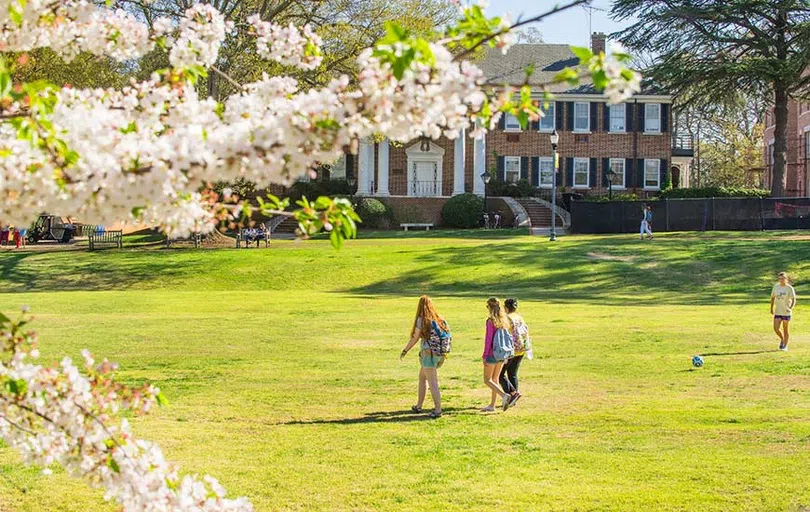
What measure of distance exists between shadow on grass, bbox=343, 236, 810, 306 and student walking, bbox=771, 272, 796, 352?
10837mm

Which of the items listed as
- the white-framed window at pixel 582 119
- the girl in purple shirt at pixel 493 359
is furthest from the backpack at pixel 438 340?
the white-framed window at pixel 582 119

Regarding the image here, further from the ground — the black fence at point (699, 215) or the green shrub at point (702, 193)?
the green shrub at point (702, 193)

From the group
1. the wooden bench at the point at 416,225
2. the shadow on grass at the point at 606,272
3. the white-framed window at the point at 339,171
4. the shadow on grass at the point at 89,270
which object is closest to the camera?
the shadow on grass at the point at 606,272

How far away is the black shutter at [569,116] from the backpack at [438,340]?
48925 millimetres

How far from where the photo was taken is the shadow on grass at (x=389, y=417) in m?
15.3

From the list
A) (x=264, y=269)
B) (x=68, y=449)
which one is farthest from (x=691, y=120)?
(x=68, y=449)

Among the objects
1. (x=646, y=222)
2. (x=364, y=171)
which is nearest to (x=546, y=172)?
(x=364, y=171)

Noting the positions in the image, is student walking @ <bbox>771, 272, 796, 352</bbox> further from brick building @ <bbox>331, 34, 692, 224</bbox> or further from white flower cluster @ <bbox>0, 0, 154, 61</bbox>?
brick building @ <bbox>331, 34, 692, 224</bbox>

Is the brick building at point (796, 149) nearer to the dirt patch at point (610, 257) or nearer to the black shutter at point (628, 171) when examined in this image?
the black shutter at point (628, 171)

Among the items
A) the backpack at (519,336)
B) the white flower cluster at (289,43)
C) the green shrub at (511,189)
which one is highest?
the green shrub at (511,189)

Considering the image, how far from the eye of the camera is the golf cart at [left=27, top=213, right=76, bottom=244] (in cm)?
5328

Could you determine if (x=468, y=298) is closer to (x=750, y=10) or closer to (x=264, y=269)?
(x=264, y=269)

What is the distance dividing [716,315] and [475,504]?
17.5 meters

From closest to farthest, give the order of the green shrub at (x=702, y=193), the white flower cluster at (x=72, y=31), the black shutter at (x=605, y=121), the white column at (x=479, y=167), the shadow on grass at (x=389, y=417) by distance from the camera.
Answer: the white flower cluster at (x=72, y=31) < the shadow on grass at (x=389, y=417) < the green shrub at (x=702, y=193) < the white column at (x=479, y=167) < the black shutter at (x=605, y=121)
